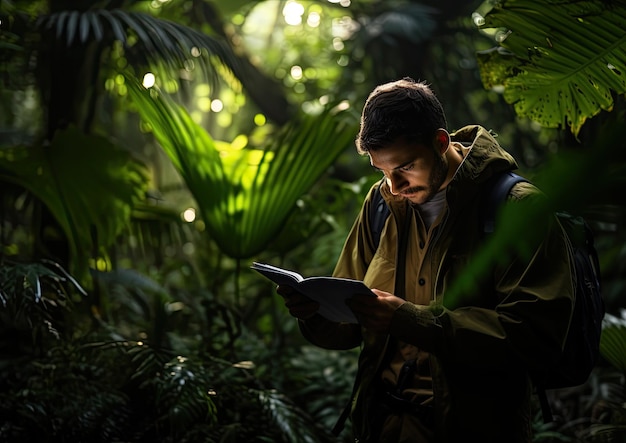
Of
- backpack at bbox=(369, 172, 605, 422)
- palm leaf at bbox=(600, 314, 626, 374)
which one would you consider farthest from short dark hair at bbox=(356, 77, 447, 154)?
palm leaf at bbox=(600, 314, 626, 374)

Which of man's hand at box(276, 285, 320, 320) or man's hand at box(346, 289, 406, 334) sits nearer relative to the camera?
man's hand at box(346, 289, 406, 334)

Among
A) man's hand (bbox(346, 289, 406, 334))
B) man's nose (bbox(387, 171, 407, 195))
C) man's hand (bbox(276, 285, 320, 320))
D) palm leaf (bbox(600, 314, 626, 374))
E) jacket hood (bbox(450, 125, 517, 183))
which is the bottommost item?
palm leaf (bbox(600, 314, 626, 374))

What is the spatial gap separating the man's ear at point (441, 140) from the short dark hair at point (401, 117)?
0.01 m

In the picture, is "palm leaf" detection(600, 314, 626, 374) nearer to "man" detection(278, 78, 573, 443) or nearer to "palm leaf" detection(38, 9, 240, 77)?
"man" detection(278, 78, 573, 443)

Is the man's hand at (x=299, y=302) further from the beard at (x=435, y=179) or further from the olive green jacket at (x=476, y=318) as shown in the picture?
the beard at (x=435, y=179)

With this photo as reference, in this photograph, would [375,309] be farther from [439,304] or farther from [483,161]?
[483,161]

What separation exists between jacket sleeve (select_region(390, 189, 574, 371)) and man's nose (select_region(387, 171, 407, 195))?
32 cm

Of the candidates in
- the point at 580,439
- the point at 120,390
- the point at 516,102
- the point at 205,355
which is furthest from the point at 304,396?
the point at 516,102

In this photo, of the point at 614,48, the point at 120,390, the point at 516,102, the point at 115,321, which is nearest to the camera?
the point at 614,48

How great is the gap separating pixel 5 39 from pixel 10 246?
1069mm

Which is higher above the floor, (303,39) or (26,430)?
(303,39)

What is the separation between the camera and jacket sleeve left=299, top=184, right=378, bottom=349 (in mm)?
1973

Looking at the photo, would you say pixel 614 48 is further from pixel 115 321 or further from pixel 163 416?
pixel 115 321

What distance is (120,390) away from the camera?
3.02 metres
